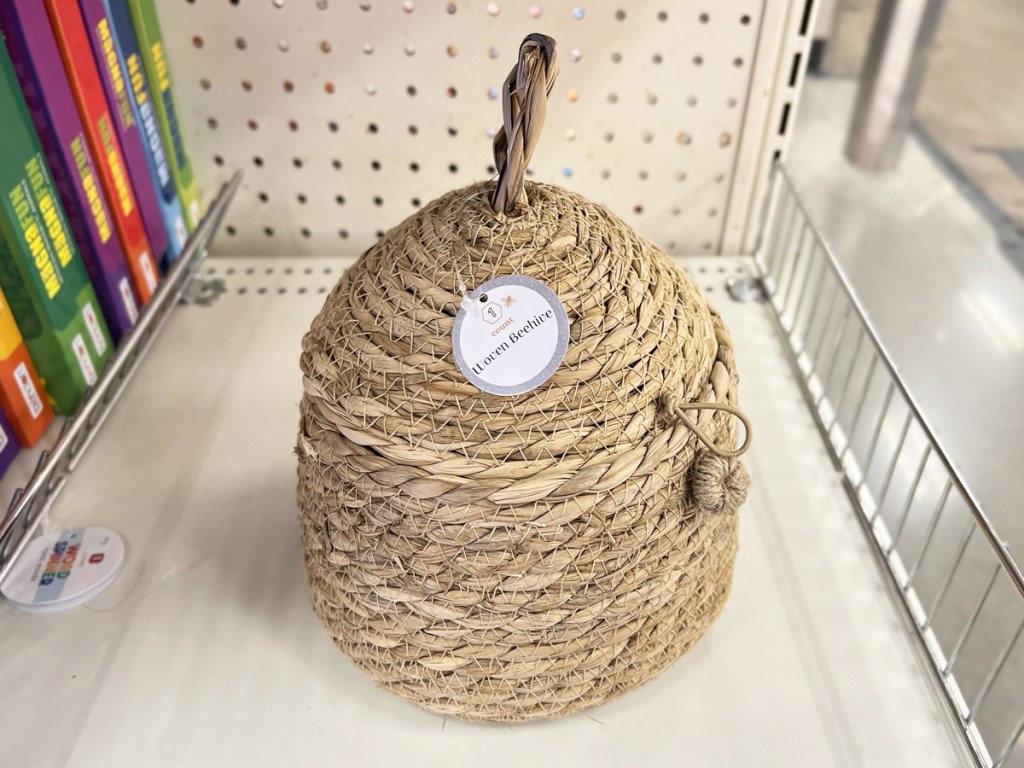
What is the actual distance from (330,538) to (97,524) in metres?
0.35

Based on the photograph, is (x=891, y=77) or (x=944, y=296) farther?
(x=891, y=77)

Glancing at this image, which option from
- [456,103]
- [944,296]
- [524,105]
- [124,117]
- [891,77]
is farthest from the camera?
[891,77]

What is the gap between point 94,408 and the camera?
850 millimetres

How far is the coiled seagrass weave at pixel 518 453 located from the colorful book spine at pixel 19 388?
332mm

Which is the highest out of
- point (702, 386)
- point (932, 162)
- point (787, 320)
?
point (702, 386)

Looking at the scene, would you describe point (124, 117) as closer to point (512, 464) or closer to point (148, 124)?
point (148, 124)

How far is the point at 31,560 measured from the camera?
2.60 ft

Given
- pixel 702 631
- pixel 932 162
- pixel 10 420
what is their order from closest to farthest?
pixel 702 631, pixel 10 420, pixel 932 162

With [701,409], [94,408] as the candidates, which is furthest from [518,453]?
[94,408]

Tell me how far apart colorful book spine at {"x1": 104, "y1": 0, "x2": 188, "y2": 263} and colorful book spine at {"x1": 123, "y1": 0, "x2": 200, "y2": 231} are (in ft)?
0.04

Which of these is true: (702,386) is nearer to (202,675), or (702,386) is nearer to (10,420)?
(202,675)

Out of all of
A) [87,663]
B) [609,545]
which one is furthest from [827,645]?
[87,663]

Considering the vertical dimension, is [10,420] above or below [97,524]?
above

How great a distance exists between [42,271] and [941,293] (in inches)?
50.7
